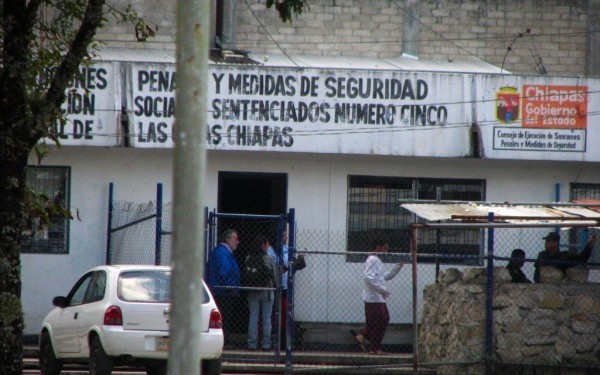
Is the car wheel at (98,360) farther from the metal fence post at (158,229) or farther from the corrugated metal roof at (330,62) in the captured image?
the corrugated metal roof at (330,62)

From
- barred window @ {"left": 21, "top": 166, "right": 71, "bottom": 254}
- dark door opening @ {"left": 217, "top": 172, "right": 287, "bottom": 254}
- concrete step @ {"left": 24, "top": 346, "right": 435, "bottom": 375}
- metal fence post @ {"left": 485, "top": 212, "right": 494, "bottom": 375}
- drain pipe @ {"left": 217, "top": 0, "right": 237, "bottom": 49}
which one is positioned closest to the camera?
metal fence post @ {"left": 485, "top": 212, "right": 494, "bottom": 375}

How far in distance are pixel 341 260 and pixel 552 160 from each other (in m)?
3.96

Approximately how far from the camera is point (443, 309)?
15.2 metres

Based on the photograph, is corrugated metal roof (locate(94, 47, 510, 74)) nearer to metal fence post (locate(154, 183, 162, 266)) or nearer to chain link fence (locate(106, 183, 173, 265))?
chain link fence (locate(106, 183, 173, 265))

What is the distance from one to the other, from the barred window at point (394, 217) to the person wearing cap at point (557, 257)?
276 cm

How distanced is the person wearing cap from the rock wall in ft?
0.74

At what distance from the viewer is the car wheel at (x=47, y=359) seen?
13758 mm

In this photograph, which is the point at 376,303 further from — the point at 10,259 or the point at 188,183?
the point at 188,183

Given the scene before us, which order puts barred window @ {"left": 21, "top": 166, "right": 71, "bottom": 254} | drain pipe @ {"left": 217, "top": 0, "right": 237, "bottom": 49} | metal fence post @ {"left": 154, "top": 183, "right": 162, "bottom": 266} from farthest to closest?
1. drain pipe @ {"left": 217, "top": 0, "right": 237, "bottom": 49}
2. barred window @ {"left": 21, "top": 166, "right": 71, "bottom": 254}
3. metal fence post @ {"left": 154, "top": 183, "right": 162, "bottom": 266}

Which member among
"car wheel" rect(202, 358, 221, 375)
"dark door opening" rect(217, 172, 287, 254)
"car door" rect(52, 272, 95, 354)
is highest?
"dark door opening" rect(217, 172, 287, 254)

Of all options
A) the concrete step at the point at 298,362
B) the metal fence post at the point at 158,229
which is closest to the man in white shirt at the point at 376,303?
the concrete step at the point at 298,362

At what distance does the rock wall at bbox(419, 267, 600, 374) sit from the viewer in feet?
47.4

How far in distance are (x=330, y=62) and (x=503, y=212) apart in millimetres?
6551

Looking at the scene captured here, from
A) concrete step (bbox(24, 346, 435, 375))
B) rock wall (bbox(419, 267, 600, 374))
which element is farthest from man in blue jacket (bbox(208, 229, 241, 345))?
rock wall (bbox(419, 267, 600, 374))
